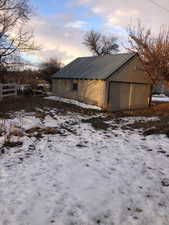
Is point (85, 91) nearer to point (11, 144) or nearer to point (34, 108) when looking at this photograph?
point (34, 108)

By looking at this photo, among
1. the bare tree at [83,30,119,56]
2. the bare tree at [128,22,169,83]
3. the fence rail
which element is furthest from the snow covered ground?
the bare tree at [83,30,119,56]

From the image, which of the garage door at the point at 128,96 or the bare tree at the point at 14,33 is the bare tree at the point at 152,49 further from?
the bare tree at the point at 14,33

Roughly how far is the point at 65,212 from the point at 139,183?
1.68 metres

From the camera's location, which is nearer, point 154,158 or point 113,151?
point 154,158

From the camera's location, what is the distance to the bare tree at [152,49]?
16109 millimetres

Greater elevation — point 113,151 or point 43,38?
point 43,38

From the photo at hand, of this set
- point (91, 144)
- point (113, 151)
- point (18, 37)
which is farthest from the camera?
point (18, 37)

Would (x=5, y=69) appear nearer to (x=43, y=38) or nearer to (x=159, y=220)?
(x=43, y=38)

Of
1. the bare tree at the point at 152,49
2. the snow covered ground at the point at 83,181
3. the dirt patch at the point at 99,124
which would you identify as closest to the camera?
the snow covered ground at the point at 83,181

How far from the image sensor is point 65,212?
295 centimetres

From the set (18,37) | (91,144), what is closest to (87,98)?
(18,37)

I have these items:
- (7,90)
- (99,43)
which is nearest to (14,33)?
(7,90)

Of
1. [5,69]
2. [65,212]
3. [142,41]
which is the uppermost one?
[142,41]

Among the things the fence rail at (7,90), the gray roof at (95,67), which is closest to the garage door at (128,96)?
the gray roof at (95,67)
